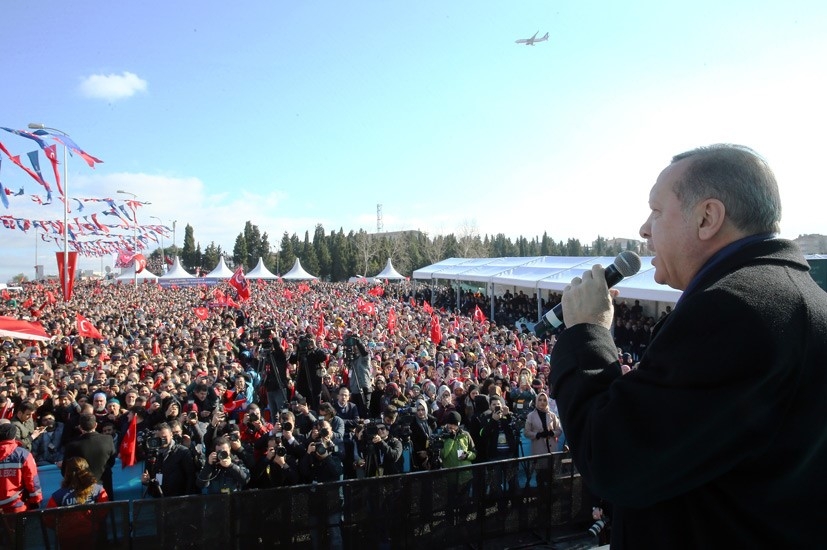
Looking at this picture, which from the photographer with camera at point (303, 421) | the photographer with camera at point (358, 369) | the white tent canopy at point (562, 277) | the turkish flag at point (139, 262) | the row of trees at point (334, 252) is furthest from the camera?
the row of trees at point (334, 252)

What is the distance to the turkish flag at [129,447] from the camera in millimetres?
6469

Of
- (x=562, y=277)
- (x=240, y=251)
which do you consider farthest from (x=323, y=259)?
(x=562, y=277)

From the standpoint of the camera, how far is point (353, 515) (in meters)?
4.87

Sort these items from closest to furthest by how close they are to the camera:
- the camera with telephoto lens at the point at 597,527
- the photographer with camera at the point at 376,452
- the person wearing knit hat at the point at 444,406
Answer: the camera with telephoto lens at the point at 597,527, the photographer with camera at the point at 376,452, the person wearing knit hat at the point at 444,406

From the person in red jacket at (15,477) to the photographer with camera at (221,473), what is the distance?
1.49 m

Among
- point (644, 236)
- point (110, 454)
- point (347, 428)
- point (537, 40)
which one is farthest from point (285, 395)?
point (537, 40)

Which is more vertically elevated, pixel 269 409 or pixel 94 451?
pixel 94 451

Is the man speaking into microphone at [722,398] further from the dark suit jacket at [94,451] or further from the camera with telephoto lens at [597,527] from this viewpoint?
the dark suit jacket at [94,451]

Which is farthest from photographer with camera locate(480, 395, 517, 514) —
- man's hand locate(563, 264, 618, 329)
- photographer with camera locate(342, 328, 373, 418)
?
man's hand locate(563, 264, 618, 329)

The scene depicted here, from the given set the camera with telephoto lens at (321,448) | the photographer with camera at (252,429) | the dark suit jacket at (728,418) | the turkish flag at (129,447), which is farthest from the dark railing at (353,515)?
the dark suit jacket at (728,418)

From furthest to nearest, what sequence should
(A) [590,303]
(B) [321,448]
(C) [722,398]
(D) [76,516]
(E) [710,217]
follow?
(B) [321,448]
(D) [76,516]
(A) [590,303]
(E) [710,217]
(C) [722,398]

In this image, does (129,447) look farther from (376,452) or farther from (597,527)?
(597,527)

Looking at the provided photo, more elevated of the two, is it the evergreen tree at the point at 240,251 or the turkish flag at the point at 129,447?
the evergreen tree at the point at 240,251

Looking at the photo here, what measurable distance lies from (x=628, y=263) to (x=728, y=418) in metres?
1.01
